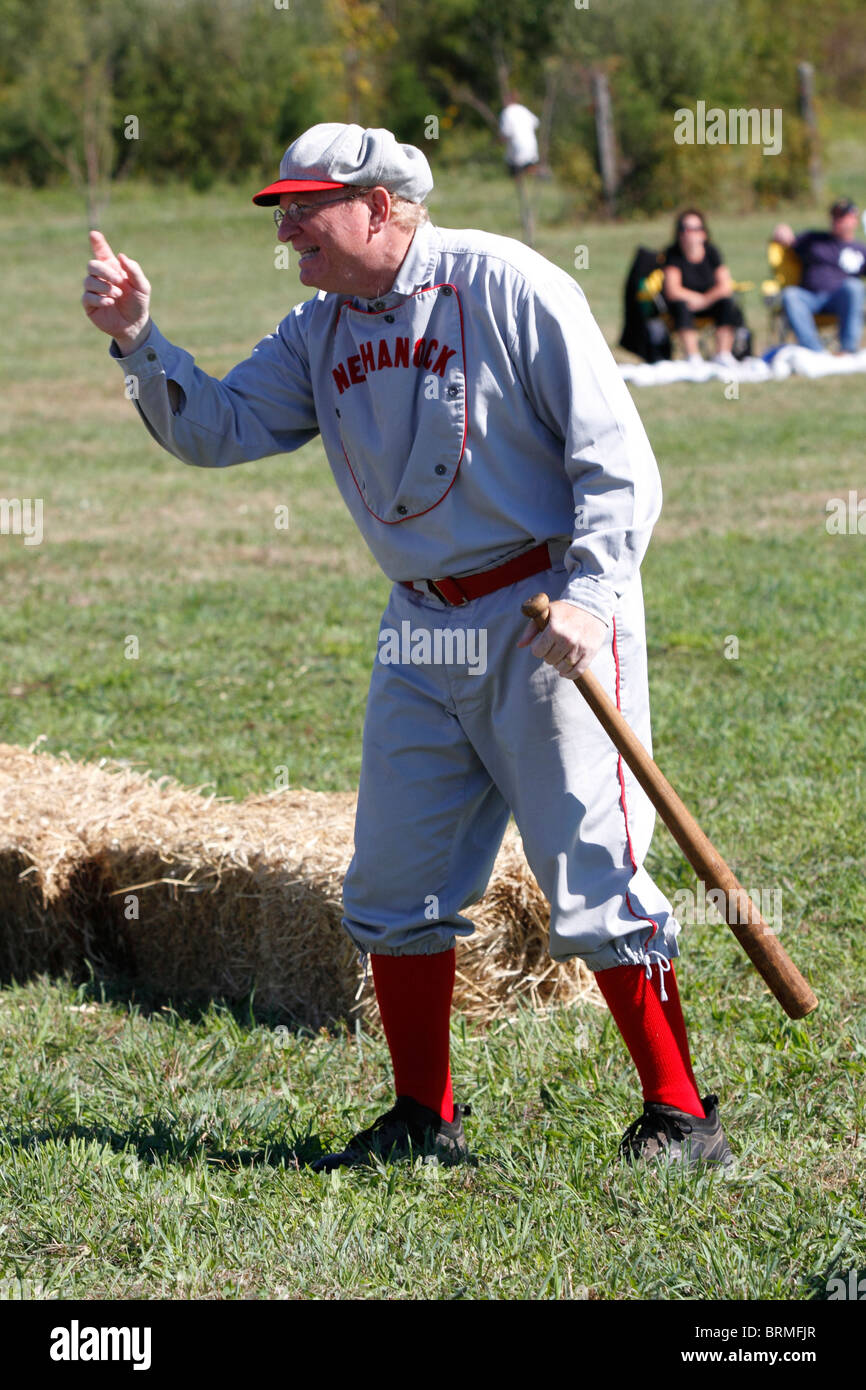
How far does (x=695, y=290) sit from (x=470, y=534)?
14.3 metres

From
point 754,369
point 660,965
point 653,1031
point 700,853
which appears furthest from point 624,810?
point 754,369

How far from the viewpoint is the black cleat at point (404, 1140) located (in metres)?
3.28

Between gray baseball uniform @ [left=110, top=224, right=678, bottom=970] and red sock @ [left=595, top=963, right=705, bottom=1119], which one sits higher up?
gray baseball uniform @ [left=110, top=224, right=678, bottom=970]

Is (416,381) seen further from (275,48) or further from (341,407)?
(275,48)

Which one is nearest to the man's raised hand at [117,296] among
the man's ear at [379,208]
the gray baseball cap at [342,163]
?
the gray baseball cap at [342,163]

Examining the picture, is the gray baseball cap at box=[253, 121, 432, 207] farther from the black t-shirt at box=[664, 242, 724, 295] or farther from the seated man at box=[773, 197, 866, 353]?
the seated man at box=[773, 197, 866, 353]

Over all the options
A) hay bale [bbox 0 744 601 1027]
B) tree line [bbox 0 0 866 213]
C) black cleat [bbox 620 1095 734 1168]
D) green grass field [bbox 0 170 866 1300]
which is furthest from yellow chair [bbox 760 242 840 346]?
tree line [bbox 0 0 866 213]

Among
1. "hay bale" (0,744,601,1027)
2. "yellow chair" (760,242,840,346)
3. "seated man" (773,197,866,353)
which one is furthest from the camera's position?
"yellow chair" (760,242,840,346)

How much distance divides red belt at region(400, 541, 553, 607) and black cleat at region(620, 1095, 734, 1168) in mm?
1065

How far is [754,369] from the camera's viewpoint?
53.3 feet

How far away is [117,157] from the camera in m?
42.2

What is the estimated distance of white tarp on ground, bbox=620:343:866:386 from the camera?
1606cm

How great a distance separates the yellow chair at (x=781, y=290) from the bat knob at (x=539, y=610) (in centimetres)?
1517
